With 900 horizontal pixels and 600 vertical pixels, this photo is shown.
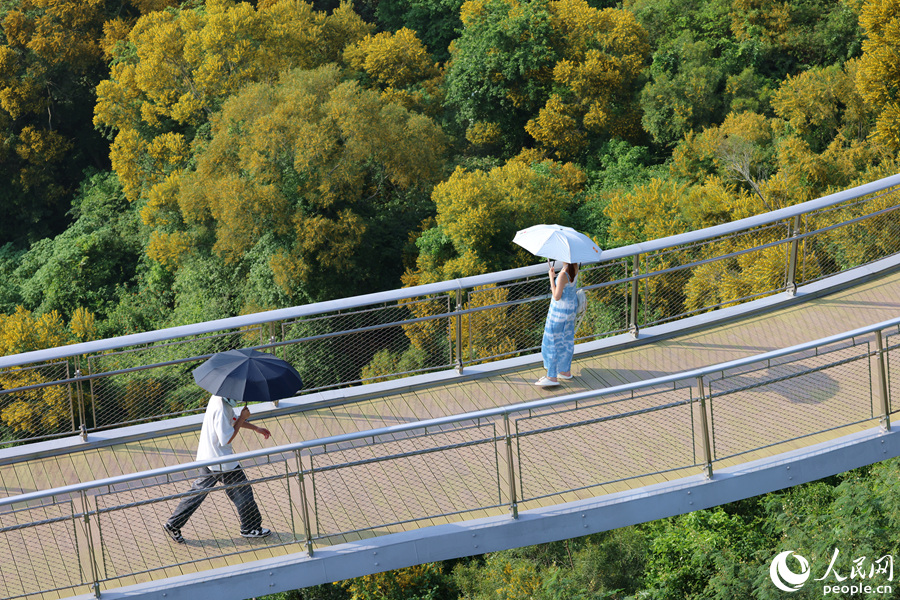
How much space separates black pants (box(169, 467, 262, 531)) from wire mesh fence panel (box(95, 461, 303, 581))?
0.03 m

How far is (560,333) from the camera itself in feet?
28.0

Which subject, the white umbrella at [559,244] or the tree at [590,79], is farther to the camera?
the tree at [590,79]

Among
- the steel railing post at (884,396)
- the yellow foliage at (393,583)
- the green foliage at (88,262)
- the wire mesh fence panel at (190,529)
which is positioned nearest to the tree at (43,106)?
the green foliage at (88,262)

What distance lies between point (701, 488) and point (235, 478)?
3325 millimetres

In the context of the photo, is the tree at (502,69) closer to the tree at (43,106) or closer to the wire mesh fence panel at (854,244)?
the tree at (43,106)

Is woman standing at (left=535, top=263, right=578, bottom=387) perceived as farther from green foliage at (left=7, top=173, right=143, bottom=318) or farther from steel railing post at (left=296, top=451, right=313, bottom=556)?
green foliage at (left=7, top=173, right=143, bottom=318)

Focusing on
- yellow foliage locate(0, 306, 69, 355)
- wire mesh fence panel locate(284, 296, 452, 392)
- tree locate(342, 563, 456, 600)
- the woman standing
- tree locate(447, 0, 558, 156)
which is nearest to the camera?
the woman standing

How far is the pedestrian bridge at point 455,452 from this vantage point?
6.81m

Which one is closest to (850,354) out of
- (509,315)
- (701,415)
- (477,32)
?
(701,415)

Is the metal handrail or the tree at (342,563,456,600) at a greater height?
the metal handrail

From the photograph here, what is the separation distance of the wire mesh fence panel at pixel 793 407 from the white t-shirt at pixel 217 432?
3507 millimetres

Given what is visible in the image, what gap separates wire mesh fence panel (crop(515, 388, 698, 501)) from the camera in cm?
724

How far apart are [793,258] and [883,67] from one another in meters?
12.0

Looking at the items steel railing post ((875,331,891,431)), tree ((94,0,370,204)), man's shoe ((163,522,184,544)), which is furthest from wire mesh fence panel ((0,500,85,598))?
tree ((94,0,370,204))
